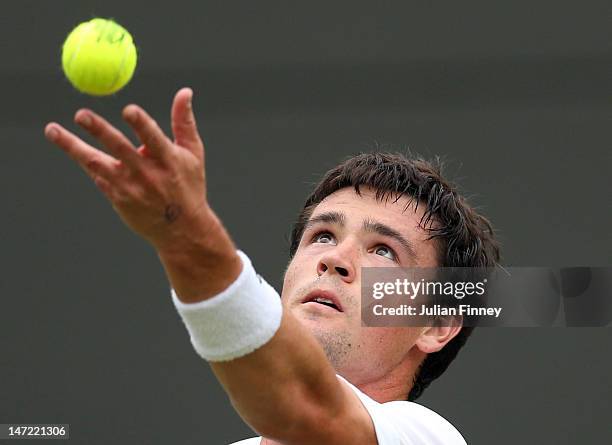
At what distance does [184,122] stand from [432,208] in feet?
4.59

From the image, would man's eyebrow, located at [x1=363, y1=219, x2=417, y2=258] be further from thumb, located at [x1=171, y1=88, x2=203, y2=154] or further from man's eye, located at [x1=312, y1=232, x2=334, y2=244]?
thumb, located at [x1=171, y1=88, x2=203, y2=154]

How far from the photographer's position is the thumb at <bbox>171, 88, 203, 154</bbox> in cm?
170

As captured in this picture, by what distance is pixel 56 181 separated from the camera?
427cm

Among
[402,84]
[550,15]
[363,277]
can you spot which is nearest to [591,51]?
[550,15]

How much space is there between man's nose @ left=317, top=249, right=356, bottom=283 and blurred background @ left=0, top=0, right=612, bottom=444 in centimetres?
136

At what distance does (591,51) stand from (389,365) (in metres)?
1.78

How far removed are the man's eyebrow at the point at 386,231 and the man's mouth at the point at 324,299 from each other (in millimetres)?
260

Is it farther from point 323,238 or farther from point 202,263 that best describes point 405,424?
point 323,238

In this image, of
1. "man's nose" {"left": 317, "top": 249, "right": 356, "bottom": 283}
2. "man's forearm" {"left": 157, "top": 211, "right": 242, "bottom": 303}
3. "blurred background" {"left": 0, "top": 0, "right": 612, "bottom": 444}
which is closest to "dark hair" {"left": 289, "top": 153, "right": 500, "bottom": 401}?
"man's nose" {"left": 317, "top": 249, "right": 356, "bottom": 283}

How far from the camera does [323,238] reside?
297 cm

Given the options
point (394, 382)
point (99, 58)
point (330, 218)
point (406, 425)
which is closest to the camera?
point (99, 58)

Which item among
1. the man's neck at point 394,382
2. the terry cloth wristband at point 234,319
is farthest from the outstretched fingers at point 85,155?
the man's neck at point 394,382

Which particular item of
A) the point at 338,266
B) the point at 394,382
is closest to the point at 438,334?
the point at 394,382
